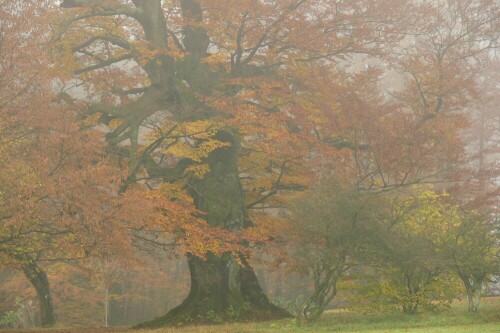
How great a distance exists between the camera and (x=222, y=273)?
2112 cm

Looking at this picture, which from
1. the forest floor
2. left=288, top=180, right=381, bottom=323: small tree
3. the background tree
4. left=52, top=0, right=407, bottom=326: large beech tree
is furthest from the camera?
left=52, top=0, right=407, bottom=326: large beech tree

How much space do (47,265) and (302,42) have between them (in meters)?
17.3

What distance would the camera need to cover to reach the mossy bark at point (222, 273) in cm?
2053

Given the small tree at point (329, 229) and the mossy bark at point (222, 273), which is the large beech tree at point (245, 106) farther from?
the small tree at point (329, 229)

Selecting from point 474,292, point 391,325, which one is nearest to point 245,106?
point 391,325

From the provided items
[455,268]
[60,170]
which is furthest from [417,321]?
[60,170]

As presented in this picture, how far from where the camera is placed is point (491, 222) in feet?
64.5

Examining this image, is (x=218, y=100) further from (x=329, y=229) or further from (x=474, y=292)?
(x=474, y=292)

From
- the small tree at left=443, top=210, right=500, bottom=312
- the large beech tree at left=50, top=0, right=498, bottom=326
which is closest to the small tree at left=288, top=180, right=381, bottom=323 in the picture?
the large beech tree at left=50, top=0, right=498, bottom=326

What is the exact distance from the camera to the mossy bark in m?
20.5

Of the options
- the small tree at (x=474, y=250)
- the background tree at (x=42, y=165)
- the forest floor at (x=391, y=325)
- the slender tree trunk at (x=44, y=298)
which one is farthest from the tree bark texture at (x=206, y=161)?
the slender tree trunk at (x=44, y=298)

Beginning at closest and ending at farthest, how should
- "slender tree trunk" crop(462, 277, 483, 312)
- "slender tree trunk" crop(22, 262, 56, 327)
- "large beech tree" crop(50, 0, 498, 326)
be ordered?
"slender tree trunk" crop(462, 277, 483, 312) → "large beech tree" crop(50, 0, 498, 326) → "slender tree trunk" crop(22, 262, 56, 327)

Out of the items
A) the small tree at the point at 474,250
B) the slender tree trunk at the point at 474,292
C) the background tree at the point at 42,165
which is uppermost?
the background tree at the point at 42,165

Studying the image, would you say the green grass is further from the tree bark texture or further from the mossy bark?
the tree bark texture
